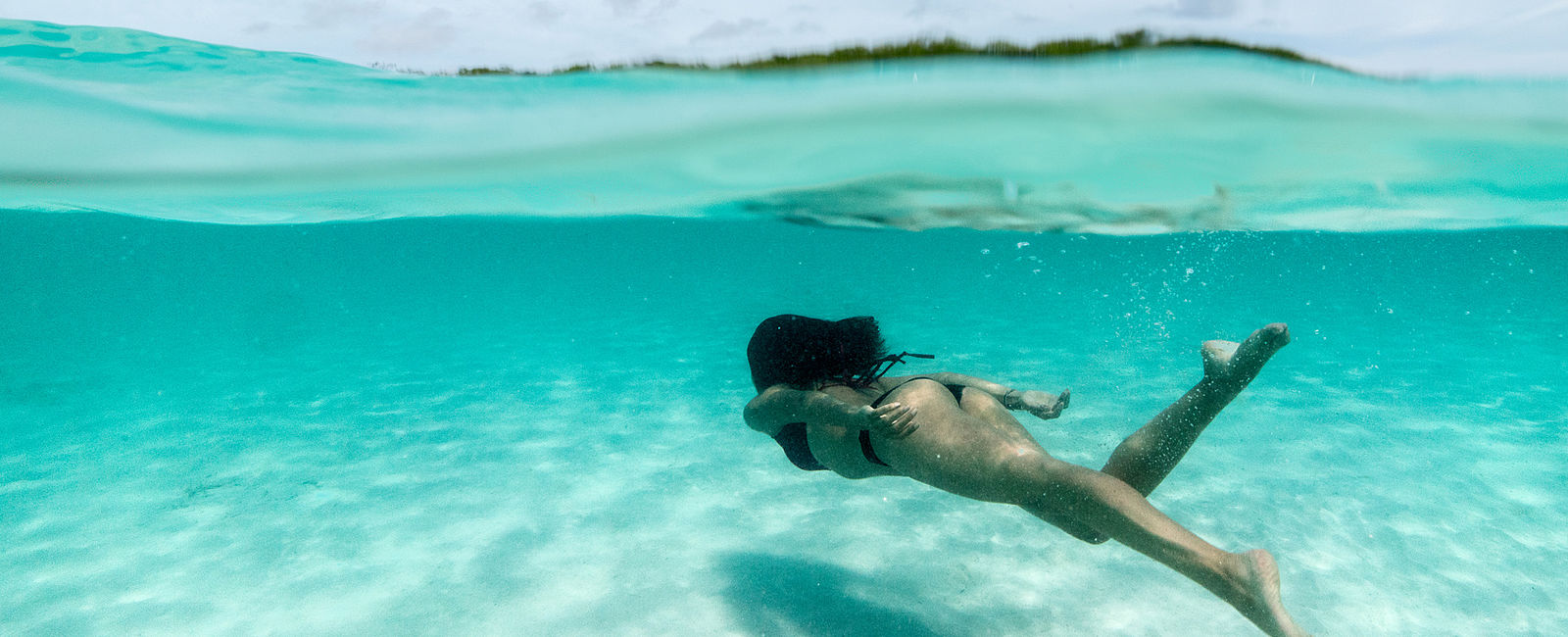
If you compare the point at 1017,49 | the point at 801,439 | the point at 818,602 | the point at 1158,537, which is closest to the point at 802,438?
the point at 801,439

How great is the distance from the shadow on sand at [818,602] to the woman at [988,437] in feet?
4.07

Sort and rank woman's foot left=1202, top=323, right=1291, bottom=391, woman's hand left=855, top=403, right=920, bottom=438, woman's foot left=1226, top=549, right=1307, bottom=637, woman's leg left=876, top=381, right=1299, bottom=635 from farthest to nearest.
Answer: woman's hand left=855, top=403, right=920, bottom=438
woman's foot left=1202, top=323, right=1291, bottom=391
woman's leg left=876, top=381, right=1299, bottom=635
woman's foot left=1226, top=549, right=1307, bottom=637

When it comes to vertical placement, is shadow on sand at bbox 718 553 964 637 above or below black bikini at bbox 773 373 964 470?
below

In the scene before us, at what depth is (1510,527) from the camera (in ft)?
22.0

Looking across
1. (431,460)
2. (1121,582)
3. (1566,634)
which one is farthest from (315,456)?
(1566,634)

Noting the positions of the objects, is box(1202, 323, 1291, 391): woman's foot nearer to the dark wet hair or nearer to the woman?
the woman

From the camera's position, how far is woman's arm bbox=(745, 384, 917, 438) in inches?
158

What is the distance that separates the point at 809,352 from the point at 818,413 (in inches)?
31.2

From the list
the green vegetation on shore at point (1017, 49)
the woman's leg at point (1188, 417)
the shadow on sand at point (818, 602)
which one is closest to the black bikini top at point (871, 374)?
the woman's leg at point (1188, 417)

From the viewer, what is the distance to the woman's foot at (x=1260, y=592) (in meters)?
2.89

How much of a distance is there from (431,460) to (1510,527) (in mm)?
12144

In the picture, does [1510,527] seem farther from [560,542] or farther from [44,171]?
[44,171]

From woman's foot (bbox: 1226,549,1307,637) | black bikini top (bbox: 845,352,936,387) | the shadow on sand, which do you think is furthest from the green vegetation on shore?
the shadow on sand

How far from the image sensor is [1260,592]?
9.61 feet
